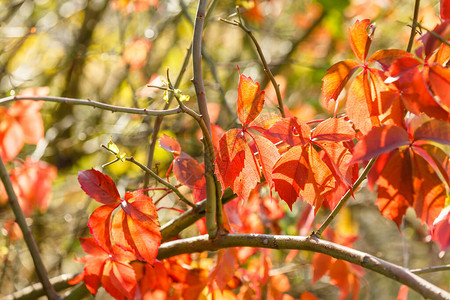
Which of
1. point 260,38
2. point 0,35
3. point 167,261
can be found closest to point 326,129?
point 167,261

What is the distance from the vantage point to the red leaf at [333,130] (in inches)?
25.9

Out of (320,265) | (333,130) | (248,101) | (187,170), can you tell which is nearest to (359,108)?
(333,130)

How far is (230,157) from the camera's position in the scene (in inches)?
26.6

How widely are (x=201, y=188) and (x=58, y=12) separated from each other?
1600 mm

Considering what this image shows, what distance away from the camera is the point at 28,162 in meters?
1.60

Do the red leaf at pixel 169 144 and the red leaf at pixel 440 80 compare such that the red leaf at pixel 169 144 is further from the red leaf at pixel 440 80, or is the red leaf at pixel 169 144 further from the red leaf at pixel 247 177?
the red leaf at pixel 440 80

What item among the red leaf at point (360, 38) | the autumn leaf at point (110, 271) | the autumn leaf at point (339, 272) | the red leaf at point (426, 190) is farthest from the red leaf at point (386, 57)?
the autumn leaf at point (339, 272)

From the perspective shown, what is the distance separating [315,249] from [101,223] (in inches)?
13.0

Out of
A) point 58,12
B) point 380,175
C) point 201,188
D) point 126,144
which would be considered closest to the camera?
point 380,175

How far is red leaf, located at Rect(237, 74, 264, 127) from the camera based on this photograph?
68 cm

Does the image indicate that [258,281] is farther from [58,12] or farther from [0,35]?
[58,12]

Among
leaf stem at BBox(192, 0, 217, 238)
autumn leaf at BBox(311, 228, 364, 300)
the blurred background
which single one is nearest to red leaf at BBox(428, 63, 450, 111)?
leaf stem at BBox(192, 0, 217, 238)

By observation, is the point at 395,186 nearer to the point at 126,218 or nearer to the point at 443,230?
the point at 443,230

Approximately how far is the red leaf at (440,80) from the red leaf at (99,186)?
1.50 feet
